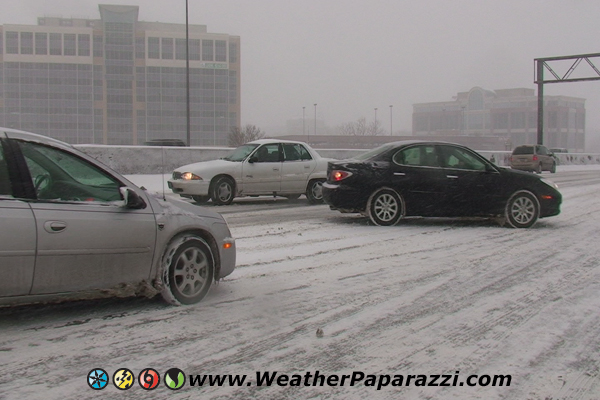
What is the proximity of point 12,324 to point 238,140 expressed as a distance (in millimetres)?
70077

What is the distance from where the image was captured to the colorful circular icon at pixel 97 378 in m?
3.38

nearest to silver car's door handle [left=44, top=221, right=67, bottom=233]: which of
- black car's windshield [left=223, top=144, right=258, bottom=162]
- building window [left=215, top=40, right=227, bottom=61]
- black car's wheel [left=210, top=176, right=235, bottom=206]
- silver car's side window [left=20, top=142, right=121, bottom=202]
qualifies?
silver car's side window [left=20, top=142, right=121, bottom=202]

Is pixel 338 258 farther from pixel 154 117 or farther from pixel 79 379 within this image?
pixel 154 117

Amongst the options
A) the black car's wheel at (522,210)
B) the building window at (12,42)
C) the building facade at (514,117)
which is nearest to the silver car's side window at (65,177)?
the black car's wheel at (522,210)

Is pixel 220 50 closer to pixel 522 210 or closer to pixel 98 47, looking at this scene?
pixel 98 47

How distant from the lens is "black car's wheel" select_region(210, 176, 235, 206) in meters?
13.0

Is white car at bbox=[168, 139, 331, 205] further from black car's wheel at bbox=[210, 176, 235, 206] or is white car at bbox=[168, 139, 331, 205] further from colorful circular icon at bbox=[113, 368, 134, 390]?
colorful circular icon at bbox=[113, 368, 134, 390]

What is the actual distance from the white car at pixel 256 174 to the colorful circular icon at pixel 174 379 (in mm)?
9472

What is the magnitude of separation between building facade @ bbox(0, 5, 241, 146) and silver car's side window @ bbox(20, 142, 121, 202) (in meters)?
113

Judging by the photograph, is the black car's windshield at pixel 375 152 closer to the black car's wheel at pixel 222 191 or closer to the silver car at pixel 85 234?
the black car's wheel at pixel 222 191

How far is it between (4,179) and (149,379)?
180 centimetres

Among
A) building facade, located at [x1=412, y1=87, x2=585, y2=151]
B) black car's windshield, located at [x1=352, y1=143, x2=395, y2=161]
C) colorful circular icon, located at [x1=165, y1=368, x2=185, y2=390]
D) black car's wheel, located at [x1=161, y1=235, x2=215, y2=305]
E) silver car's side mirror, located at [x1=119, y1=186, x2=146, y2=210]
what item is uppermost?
building facade, located at [x1=412, y1=87, x2=585, y2=151]

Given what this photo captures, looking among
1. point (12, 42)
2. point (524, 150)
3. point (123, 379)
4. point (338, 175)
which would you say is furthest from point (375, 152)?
point (12, 42)

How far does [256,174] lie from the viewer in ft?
43.7
